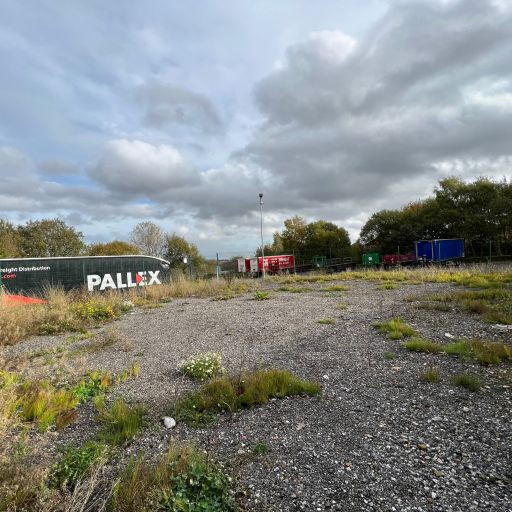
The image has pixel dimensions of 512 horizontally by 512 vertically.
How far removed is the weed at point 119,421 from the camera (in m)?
3.04

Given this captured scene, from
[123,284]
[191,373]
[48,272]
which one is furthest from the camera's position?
[123,284]

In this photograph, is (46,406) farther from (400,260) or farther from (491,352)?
(400,260)

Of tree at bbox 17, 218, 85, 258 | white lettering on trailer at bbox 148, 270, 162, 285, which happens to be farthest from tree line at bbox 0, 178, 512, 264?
white lettering on trailer at bbox 148, 270, 162, 285

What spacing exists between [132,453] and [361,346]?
3761mm

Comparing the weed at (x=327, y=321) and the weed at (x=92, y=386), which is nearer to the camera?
the weed at (x=92, y=386)

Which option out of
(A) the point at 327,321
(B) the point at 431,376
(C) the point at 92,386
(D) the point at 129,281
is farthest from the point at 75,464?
(D) the point at 129,281

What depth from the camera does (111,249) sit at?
39.9m

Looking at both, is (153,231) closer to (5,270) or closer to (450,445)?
(5,270)

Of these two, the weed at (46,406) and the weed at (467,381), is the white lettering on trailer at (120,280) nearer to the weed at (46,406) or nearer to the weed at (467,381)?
→ the weed at (46,406)

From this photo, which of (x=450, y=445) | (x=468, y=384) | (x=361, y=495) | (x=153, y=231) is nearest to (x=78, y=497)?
(x=361, y=495)

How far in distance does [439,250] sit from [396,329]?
25679 millimetres

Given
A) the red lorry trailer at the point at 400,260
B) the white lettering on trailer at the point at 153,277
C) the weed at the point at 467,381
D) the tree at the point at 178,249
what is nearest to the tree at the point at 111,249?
the tree at the point at 178,249

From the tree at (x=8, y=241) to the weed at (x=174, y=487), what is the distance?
3035 cm

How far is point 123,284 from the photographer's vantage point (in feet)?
55.0
